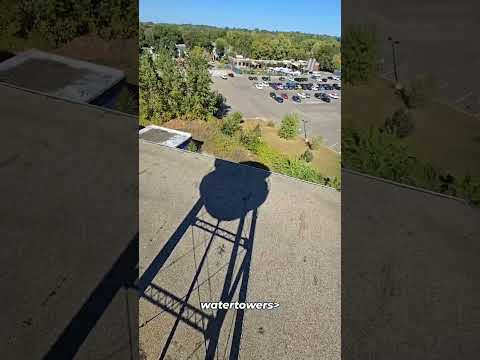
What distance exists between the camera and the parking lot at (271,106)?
13664 mm

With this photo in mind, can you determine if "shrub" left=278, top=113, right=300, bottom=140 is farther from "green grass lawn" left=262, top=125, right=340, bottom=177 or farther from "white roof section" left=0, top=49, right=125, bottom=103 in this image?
"white roof section" left=0, top=49, right=125, bottom=103

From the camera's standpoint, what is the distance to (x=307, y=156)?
514 inches

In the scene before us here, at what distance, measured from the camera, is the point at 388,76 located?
2067 centimetres

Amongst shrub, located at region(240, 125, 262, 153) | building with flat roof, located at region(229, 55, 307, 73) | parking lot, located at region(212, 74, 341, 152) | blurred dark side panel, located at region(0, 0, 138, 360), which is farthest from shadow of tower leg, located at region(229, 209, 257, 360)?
building with flat roof, located at region(229, 55, 307, 73)

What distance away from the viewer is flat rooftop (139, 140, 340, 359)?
645 cm

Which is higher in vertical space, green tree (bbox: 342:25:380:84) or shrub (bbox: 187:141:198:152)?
green tree (bbox: 342:25:380:84)

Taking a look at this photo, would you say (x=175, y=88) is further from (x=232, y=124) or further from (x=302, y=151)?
(x=302, y=151)

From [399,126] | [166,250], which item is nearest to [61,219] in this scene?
[166,250]

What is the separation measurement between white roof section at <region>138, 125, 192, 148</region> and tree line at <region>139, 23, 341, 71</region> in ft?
11.4

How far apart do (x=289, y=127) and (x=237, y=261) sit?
7443 mm

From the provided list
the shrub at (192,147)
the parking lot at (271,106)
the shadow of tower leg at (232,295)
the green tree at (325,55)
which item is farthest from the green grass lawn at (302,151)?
the shadow of tower leg at (232,295)

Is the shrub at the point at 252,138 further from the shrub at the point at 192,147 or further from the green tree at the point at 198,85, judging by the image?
the shrub at the point at 192,147

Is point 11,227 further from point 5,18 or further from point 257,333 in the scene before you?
point 5,18

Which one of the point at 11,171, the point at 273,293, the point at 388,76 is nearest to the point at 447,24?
the point at 388,76
